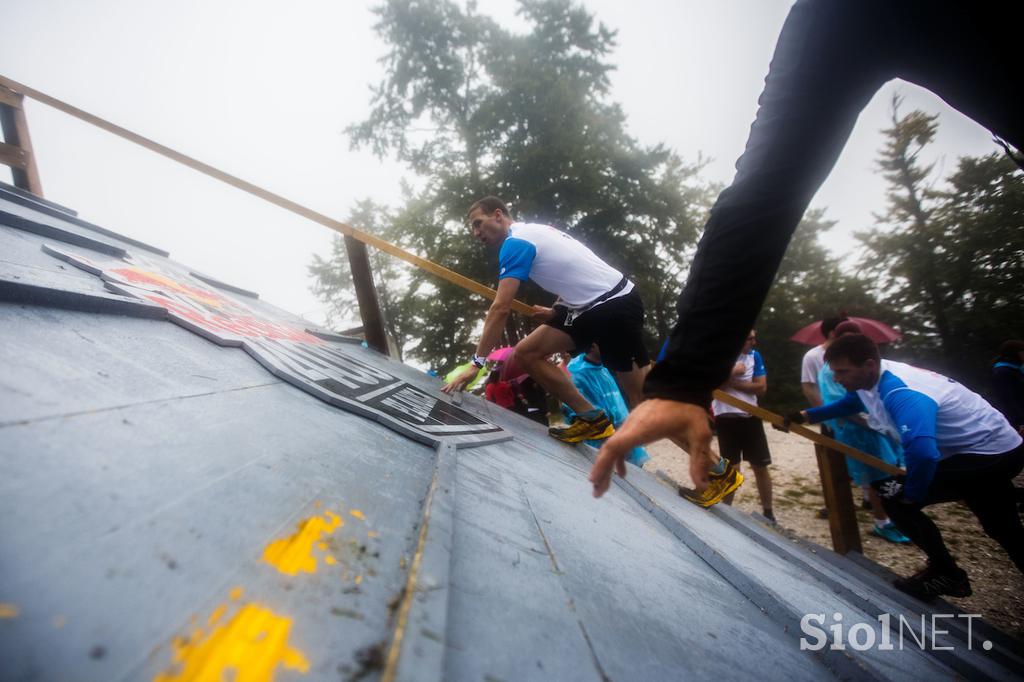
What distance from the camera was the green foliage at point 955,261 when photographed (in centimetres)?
1466

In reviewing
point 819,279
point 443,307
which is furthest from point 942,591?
point 819,279

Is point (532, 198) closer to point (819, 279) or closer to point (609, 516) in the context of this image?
point (609, 516)

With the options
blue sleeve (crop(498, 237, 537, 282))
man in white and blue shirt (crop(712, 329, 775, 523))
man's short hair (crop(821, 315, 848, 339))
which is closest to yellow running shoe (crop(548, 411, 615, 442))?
blue sleeve (crop(498, 237, 537, 282))

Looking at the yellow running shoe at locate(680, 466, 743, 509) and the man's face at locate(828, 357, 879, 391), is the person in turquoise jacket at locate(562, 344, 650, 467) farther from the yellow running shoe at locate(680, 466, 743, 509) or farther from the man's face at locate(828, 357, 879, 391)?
the man's face at locate(828, 357, 879, 391)

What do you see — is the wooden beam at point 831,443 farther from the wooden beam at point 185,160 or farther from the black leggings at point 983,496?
the wooden beam at point 185,160

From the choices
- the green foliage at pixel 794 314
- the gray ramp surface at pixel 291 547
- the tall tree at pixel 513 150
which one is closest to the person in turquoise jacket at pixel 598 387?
the gray ramp surface at pixel 291 547

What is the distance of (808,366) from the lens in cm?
522

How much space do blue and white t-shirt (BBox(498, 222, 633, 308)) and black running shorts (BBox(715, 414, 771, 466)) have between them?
2.88 m

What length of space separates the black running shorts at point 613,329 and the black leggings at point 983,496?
6.99 feet

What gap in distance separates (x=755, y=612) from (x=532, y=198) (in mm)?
12975

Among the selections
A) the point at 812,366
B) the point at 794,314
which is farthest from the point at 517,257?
the point at 794,314

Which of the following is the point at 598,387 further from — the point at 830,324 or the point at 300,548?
the point at 300,548

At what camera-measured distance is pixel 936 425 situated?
2738mm

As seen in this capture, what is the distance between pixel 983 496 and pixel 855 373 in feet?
3.33
